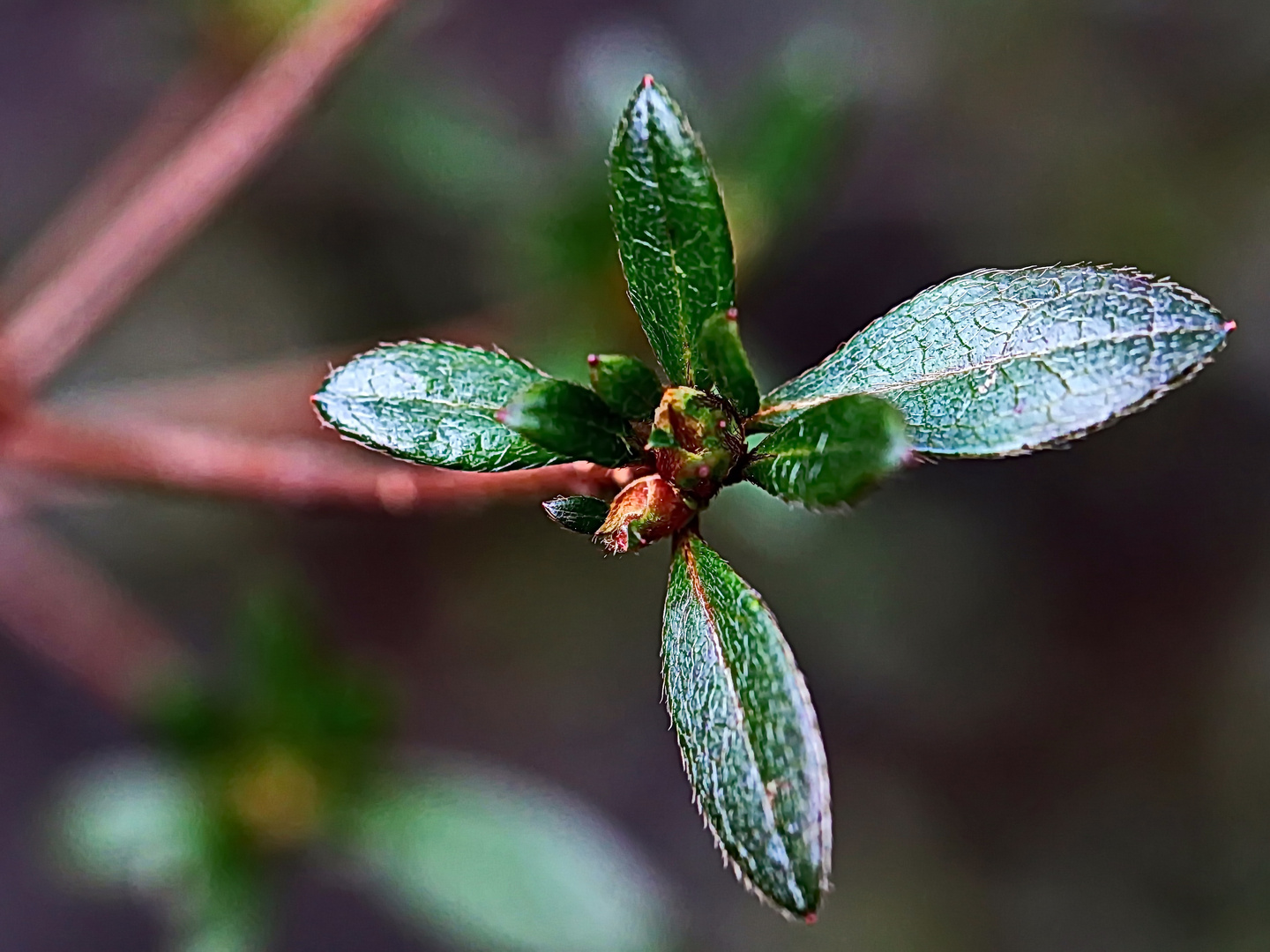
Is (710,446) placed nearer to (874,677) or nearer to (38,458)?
(38,458)

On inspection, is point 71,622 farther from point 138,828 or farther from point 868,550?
point 868,550

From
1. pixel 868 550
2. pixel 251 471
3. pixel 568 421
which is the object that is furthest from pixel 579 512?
pixel 868 550

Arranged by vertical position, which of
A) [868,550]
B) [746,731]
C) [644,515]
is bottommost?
[746,731]

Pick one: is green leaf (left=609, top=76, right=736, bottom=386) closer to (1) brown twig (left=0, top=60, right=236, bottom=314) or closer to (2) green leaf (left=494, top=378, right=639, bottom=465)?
(2) green leaf (left=494, top=378, right=639, bottom=465)

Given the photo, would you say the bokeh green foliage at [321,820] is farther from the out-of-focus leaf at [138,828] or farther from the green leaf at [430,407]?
the green leaf at [430,407]

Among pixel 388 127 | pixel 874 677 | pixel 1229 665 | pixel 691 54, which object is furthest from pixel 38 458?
pixel 1229 665

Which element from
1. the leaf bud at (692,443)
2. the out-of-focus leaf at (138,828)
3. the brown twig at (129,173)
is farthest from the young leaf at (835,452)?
the brown twig at (129,173)
